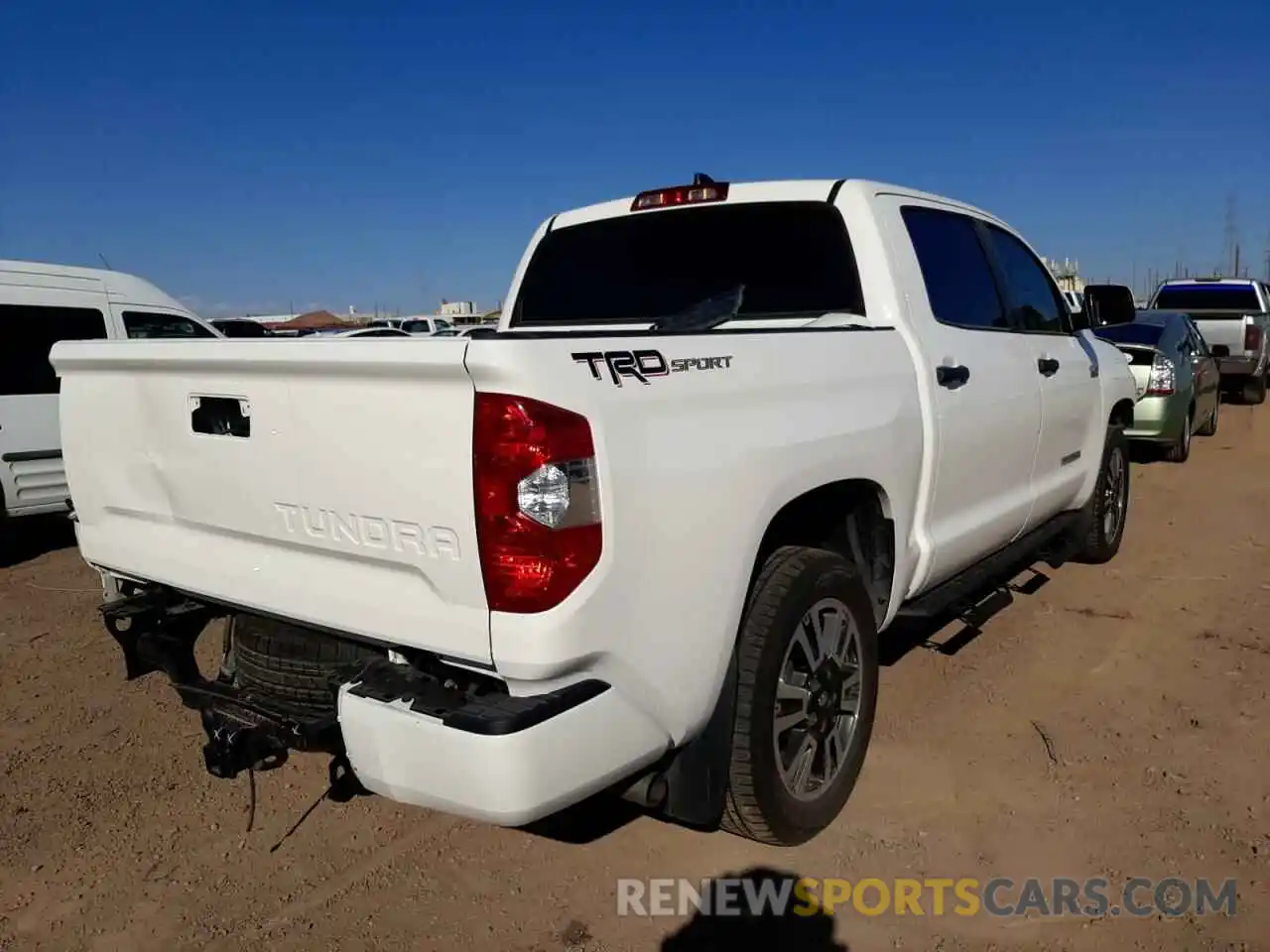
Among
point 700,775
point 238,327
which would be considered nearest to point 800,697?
point 700,775

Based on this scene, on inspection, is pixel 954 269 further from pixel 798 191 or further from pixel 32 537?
pixel 32 537

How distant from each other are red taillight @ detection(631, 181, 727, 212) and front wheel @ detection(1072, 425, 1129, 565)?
298 cm

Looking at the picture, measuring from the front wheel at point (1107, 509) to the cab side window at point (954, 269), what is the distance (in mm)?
1791

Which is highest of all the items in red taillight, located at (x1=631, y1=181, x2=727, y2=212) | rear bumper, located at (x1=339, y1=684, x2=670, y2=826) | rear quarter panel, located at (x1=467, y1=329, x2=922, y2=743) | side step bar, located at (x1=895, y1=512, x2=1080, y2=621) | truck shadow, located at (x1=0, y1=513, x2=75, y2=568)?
red taillight, located at (x1=631, y1=181, x2=727, y2=212)

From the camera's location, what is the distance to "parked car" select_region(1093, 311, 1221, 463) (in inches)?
368

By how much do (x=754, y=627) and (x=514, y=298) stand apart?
2319mm

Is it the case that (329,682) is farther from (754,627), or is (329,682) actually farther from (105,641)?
(105,641)

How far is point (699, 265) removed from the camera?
12.4ft

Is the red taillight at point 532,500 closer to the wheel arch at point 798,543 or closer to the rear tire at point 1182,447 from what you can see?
the wheel arch at point 798,543

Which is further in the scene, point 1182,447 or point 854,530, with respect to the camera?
point 1182,447

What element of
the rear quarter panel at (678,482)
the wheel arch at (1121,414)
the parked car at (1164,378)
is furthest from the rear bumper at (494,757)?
the parked car at (1164,378)

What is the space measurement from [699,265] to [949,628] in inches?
91.8

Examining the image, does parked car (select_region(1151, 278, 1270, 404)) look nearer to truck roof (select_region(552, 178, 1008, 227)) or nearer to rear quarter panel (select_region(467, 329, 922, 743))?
truck roof (select_region(552, 178, 1008, 227))

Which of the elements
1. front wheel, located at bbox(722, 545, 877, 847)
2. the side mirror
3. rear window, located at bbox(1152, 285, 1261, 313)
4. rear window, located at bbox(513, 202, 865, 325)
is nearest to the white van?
rear window, located at bbox(513, 202, 865, 325)
